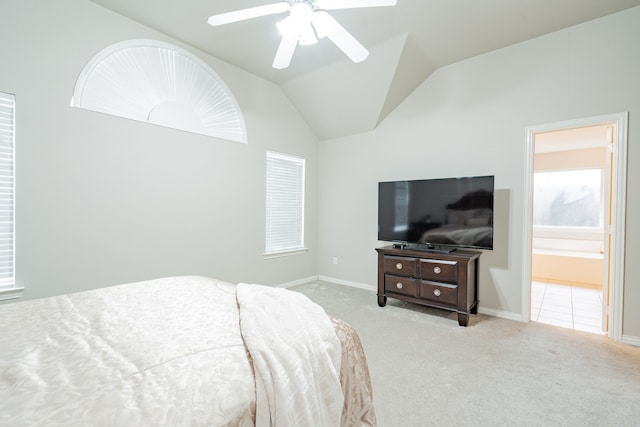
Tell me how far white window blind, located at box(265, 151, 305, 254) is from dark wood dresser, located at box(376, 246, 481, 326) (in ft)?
4.94

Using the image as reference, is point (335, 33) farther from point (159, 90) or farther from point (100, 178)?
point (100, 178)

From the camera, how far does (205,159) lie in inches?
126

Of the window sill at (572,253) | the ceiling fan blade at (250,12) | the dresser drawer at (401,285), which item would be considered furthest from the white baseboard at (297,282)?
the window sill at (572,253)

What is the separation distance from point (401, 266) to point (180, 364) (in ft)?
9.07

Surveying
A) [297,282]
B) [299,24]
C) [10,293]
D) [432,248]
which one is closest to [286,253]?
[297,282]

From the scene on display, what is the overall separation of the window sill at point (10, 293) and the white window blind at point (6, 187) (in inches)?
1.5

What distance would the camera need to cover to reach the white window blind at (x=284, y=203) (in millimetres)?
4016

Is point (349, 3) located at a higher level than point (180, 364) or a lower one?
higher

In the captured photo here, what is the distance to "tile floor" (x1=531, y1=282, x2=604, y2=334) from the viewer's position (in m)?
2.96

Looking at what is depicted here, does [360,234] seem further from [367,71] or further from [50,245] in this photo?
[50,245]

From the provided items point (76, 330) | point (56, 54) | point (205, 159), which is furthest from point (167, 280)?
point (56, 54)

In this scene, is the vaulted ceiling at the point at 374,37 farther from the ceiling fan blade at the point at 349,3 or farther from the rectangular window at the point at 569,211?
the rectangular window at the point at 569,211

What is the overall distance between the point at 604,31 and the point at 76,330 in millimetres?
4433

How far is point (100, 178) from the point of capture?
2.46m
